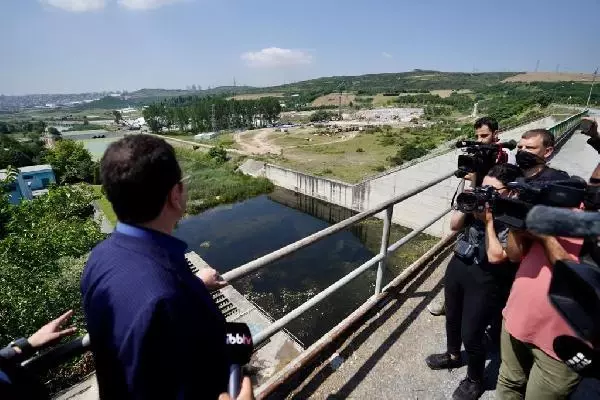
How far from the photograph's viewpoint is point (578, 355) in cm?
146

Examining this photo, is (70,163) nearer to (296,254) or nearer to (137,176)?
(296,254)

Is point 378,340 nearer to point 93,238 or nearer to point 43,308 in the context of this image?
point 43,308

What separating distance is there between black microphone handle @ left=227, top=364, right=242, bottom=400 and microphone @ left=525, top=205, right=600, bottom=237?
1.01m

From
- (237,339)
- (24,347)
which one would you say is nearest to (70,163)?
(24,347)

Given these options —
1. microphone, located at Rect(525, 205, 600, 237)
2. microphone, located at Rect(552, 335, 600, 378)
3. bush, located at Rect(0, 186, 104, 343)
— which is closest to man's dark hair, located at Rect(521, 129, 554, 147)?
microphone, located at Rect(552, 335, 600, 378)

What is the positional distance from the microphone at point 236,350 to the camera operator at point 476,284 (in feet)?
5.89

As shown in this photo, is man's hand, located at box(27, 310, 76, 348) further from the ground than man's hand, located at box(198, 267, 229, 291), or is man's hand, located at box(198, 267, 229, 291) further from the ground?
man's hand, located at box(198, 267, 229, 291)

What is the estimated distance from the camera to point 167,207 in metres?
1.18

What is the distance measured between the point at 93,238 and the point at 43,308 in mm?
6625

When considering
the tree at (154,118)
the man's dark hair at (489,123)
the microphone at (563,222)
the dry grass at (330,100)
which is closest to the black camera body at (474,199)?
the microphone at (563,222)

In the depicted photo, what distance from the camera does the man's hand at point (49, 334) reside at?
1.38 meters

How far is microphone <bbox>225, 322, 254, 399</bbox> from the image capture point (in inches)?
45.6

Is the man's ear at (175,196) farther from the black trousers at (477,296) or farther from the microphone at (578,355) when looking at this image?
the black trousers at (477,296)

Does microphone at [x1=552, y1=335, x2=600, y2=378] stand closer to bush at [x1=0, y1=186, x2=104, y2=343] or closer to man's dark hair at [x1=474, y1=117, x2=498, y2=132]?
man's dark hair at [x1=474, y1=117, x2=498, y2=132]
